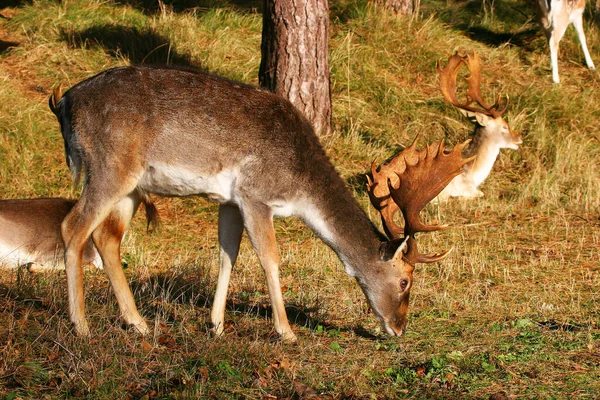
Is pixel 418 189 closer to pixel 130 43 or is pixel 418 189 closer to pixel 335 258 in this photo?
pixel 335 258

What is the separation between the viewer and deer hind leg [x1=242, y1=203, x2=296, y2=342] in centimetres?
630


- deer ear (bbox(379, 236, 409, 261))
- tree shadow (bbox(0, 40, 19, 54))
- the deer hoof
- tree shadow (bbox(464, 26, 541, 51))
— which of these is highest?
deer ear (bbox(379, 236, 409, 261))

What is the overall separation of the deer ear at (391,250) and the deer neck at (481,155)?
4999 millimetres

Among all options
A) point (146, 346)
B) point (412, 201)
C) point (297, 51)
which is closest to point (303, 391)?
point (146, 346)

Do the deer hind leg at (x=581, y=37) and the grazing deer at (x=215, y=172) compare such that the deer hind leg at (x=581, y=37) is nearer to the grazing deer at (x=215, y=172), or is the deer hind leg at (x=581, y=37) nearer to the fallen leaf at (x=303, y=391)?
the grazing deer at (x=215, y=172)

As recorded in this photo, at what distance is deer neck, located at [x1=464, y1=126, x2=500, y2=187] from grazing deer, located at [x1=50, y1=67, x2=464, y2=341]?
4.85 metres

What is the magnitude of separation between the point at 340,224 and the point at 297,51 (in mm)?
4975

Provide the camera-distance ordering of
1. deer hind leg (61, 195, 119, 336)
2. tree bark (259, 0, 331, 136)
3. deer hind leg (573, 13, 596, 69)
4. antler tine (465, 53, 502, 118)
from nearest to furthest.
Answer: deer hind leg (61, 195, 119, 336) < tree bark (259, 0, 331, 136) < antler tine (465, 53, 502, 118) < deer hind leg (573, 13, 596, 69)

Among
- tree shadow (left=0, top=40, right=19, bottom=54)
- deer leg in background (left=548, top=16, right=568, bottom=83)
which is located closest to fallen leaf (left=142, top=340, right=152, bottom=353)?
tree shadow (left=0, top=40, right=19, bottom=54)

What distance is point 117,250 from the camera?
21.9 ft

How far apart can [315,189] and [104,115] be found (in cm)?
158

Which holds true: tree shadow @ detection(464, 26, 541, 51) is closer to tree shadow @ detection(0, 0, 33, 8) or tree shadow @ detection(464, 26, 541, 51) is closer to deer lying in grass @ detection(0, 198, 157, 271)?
tree shadow @ detection(0, 0, 33, 8)

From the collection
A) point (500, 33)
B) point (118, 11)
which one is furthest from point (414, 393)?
point (500, 33)

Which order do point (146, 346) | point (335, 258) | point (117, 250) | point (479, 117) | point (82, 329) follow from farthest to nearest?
point (479, 117)
point (335, 258)
point (117, 250)
point (82, 329)
point (146, 346)
